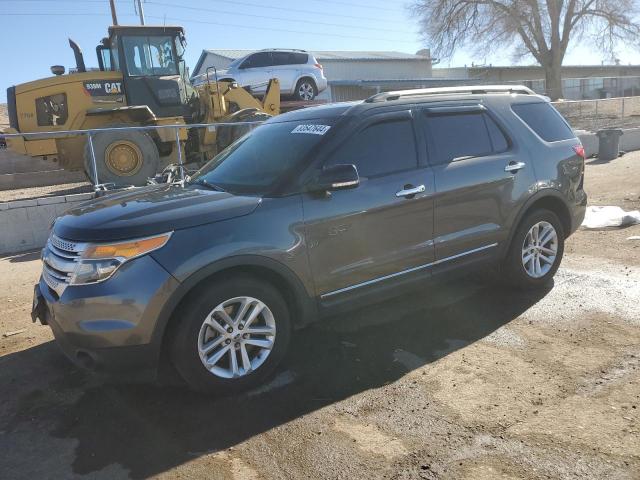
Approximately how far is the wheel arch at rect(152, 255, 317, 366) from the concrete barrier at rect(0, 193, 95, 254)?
19.4ft

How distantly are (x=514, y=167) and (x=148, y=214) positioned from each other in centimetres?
314

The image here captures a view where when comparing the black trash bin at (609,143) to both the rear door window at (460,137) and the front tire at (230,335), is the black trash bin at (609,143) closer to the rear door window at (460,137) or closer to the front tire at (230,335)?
the rear door window at (460,137)

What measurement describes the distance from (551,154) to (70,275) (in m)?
4.22

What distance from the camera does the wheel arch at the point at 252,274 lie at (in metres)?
3.22

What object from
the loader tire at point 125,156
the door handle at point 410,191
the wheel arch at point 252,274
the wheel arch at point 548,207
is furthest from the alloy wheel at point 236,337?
the loader tire at point 125,156

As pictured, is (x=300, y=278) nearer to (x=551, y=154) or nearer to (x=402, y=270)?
(x=402, y=270)

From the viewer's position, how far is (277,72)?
1886 centimetres

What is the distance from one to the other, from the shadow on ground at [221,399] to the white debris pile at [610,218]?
341 centimetres

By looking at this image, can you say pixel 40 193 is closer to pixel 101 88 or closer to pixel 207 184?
pixel 101 88

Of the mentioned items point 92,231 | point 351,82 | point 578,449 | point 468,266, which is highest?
point 351,82

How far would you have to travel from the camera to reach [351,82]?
35406 mm

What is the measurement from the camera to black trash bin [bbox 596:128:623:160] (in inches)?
583

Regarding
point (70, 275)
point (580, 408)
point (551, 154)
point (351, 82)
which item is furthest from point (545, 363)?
point (351, 82)

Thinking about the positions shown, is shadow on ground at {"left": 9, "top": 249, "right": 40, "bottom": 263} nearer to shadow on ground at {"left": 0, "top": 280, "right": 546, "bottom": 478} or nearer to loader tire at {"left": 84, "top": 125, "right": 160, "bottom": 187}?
loader tire at {"left": 84, "top": 125, "right": 160, "bottom": 187}
